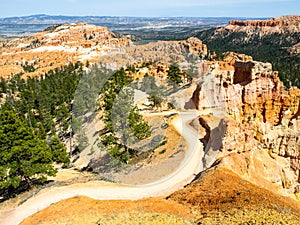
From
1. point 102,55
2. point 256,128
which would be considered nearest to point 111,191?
point 256,128

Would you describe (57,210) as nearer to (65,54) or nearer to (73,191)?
(73,191)

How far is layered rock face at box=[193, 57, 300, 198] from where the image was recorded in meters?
36.0

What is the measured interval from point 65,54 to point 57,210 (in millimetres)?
167378

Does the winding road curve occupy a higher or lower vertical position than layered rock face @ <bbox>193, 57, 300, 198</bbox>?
Result: lower

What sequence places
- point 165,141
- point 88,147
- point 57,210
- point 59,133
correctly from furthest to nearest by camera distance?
point 59,133 < point 88,147 < point 165,141 < point 57,210

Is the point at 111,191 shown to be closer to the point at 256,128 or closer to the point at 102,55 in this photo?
the point at 256,128

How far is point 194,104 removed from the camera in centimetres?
5888

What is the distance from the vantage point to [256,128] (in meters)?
40.9

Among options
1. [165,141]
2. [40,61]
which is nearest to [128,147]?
[165,141]

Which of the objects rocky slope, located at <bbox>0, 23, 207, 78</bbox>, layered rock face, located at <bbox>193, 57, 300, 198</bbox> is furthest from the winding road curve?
rocky slope, located at <bbox>0, 23, 207, 78</bbox>

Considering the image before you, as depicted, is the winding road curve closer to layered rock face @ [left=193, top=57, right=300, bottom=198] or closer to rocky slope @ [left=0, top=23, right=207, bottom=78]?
layered rock face @ [left=193, top=57, right=300, bottom=198]

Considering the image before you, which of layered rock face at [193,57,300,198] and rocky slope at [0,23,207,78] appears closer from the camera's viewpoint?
layered rock face at [193,57,300,198]

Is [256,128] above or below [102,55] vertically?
below

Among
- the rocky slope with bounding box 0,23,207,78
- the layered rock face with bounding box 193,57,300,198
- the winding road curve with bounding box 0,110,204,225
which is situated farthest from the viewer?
the rocky slope with bounding box 0,23,207,78
